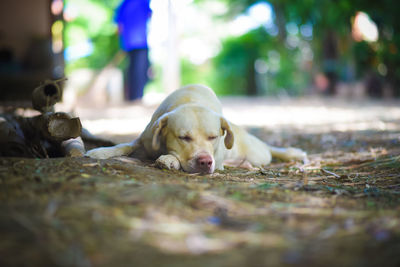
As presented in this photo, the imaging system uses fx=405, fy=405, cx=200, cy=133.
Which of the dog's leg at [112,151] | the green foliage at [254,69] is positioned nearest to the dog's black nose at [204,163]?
the dog's leg at [112,151]

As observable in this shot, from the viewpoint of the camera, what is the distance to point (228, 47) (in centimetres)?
2486

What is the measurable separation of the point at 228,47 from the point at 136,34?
1448cm

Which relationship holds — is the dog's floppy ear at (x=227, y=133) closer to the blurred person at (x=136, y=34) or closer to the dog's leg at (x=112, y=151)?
the dog's leg at (x=112, y=151)

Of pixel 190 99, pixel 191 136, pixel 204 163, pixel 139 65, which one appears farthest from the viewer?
pixel 139 65

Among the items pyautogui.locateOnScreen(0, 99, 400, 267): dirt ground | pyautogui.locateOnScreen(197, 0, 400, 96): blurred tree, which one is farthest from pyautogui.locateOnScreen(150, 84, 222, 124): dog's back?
pyautogui.locateOnScreen(197, 0, 400, 96): blurred tree

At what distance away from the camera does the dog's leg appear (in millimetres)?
3463

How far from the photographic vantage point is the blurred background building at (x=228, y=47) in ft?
42.5

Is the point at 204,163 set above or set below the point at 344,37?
below

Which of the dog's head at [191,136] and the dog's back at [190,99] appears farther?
the dog's back at [190,99]

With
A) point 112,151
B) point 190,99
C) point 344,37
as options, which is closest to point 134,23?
point 190,99

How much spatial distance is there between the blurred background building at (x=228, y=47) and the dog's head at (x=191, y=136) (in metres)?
8.99

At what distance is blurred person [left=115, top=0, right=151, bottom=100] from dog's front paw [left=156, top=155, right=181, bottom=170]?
837 cm

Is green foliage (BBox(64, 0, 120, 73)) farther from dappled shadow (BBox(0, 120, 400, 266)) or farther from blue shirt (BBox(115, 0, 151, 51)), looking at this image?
dappled shadow (BBox(0, 120, 400, 266))

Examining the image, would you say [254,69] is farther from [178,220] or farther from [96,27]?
[178,220]
